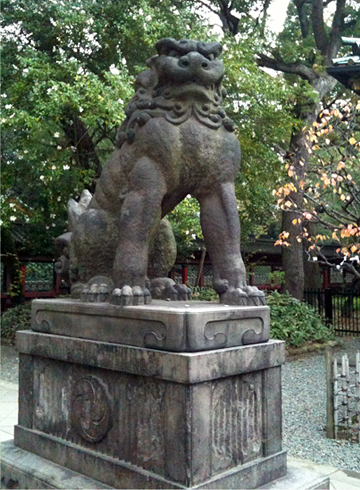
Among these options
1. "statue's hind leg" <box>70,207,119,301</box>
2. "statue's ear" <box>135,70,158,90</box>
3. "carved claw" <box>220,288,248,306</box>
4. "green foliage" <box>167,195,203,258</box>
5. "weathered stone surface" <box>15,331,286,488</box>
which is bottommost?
"weathered stone surface" <box>15,331,286,488</box>

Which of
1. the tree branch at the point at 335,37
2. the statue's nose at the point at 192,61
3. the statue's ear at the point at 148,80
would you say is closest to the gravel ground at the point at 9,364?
the statue's ear at the point at 148,80

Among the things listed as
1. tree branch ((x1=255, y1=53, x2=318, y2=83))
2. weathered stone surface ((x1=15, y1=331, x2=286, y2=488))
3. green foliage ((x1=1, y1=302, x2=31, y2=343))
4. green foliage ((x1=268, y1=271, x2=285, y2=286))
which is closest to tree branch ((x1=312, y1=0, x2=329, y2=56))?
tree branch ((x1=255, y1=53, x2=318, y2=83))

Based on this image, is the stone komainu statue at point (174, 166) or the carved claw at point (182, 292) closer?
the stone komainu statue at point (174, 166)

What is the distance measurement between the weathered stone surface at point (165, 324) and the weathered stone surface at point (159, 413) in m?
0.06

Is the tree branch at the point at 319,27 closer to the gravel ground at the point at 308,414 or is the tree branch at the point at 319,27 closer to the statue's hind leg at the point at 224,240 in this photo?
the gravel ground at the point at 308,414

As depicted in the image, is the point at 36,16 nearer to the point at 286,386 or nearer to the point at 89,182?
the point at 89,182

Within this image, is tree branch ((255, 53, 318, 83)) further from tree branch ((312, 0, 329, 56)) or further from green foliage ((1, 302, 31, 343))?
green foliage ((1, 302, 31, 343))

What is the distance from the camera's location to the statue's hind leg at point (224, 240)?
311 centimetres

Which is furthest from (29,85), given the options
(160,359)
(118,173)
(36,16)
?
(160,359)

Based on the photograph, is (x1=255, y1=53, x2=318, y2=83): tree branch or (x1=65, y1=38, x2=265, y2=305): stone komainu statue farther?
(x1=255, y1=53, x2=318, y2=83): tree branch

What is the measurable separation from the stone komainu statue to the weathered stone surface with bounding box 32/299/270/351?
106 mm

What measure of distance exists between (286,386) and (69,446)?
16.5ft

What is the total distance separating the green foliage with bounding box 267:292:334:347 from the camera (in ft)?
32.1

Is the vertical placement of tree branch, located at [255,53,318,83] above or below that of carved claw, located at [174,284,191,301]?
above
